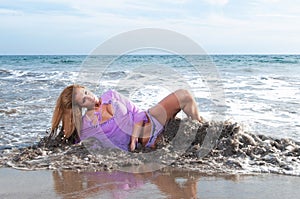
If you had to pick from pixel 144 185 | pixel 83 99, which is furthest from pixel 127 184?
pixel 83 99

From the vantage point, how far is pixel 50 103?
10273 mm

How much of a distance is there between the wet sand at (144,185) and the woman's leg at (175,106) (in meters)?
1.08

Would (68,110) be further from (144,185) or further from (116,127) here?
(144,185)

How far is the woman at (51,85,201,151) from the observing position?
17.3 feet

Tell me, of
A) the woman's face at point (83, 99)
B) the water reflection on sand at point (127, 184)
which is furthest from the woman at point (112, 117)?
the water reflection on sand at point (127, 184)

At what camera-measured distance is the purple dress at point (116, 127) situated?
208 inches

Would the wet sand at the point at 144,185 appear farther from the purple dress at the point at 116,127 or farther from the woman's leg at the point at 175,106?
the woman's leg at the point at 175,106

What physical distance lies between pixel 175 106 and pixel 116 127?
0.80 meters

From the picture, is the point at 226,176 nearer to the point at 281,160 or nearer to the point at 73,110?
the point at 281,160

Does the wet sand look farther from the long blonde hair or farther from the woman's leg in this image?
the woman's leg

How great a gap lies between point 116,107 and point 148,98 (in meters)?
5.04

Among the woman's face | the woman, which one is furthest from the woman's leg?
the woman's face

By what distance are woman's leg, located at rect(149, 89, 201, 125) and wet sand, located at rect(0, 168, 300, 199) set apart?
3.53 ft

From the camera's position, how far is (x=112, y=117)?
5.29m
